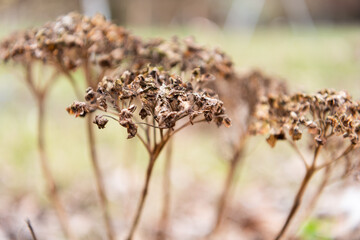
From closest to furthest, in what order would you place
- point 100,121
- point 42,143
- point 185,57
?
point 100,121
point 185,57
point 42,143

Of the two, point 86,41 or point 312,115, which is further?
point 86,41

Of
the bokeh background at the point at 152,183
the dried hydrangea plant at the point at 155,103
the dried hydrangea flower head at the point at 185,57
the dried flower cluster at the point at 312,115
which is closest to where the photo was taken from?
the dried hydrangea plant at the point at 155,103

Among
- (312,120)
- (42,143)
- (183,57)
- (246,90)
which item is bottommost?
(312,120)

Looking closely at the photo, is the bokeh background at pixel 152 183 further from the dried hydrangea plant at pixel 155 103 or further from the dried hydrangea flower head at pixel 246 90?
the dried hydrangea plant at pixel 155 103

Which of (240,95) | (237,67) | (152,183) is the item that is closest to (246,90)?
(240,95)

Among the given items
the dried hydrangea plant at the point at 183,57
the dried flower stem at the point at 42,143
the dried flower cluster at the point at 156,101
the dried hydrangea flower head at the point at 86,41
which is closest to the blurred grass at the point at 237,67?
the dried flower stem at the point at 42,143

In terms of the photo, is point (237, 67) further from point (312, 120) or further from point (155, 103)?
point (155, 103)

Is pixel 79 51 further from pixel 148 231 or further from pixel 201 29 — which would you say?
pixel 201 29
